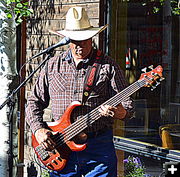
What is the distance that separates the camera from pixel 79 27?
4.90 meters

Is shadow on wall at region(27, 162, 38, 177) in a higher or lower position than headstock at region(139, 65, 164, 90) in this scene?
lower

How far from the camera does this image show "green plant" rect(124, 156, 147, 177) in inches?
207

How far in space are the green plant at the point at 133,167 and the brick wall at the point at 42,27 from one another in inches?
39.8

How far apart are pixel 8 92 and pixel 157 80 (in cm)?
166

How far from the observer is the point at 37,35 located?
6.22 metres

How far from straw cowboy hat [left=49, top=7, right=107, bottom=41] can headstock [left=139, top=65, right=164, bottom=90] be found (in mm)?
654

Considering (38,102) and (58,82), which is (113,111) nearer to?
(58,82)

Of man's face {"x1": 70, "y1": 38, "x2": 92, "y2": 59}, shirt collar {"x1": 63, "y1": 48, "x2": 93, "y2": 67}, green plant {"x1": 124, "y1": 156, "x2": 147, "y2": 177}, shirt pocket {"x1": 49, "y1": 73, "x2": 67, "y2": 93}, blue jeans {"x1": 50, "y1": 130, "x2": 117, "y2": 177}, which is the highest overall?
man's face {"x1": 70, "y1": 38, "x2": 92, "y2": 59}

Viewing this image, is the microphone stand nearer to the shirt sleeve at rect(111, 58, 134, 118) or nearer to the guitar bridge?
the guitar bridge

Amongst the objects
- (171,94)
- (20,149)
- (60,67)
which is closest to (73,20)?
(60,67)

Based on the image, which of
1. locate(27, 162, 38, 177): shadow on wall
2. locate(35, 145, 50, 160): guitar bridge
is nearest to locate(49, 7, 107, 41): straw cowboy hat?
locate(35, 145, 50, 160): guitar bridge

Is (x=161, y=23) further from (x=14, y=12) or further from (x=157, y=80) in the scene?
(x=14, y=12)

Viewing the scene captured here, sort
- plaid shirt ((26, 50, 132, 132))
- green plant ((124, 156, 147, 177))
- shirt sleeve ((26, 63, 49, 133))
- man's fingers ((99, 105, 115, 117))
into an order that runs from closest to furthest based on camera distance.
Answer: man's fingers ((99, 105, 115, 117)) < plaid shirt ((26, 50, 132, 132)) < shirt sleeve ((26, 63, 49, 133)) < green plant ((124, 156, 147, 177))

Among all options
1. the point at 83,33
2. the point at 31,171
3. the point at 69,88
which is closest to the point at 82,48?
the point at 83,33
